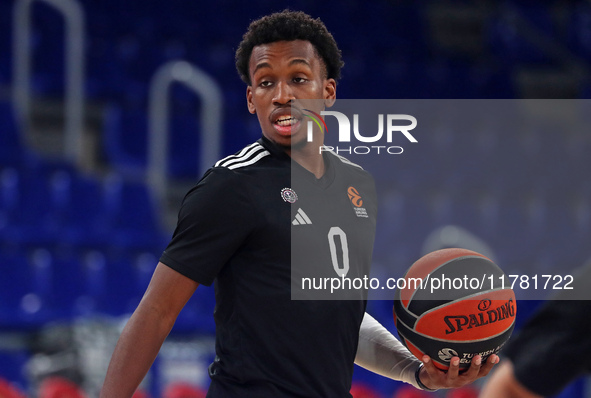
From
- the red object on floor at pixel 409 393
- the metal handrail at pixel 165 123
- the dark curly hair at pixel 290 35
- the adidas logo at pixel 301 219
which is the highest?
the metal handrail at pixel 165 123

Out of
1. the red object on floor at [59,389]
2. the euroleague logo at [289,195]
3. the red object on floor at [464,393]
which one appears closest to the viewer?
the euroleague logo at [289,195]

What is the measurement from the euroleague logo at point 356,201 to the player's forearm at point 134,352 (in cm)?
61

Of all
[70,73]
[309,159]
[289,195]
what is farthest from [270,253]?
[70,73]

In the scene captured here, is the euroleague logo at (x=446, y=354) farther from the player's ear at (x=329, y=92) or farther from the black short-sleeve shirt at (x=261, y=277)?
the player's ear at (x=329, y=92)

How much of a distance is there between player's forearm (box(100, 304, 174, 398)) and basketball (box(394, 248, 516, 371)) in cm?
71

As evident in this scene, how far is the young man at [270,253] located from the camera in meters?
1.86

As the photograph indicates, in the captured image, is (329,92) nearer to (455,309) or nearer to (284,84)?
(284,84)

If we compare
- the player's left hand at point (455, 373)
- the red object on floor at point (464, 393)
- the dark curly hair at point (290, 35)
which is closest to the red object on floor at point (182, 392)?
the red object on floor at point (464, 393)

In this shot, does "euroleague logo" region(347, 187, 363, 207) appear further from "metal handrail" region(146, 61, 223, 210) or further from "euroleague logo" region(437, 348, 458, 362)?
"metal handrail" region(146, 61, 223, 210)

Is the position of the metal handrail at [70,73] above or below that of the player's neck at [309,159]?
above

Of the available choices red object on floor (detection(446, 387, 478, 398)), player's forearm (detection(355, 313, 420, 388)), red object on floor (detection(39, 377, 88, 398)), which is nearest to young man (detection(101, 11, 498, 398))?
player's forearm (detection(355, 313, 420, 388))

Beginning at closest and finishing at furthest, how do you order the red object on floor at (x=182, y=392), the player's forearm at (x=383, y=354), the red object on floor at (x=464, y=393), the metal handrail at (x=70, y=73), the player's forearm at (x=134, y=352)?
the player's forearm at (x=134, y=352), the player's forearm at (x=383, y=354), the red object on floor at (x=182, y=392), the red object on floor at (x=464, y=393), the metal handrail at (x=70, y=73)

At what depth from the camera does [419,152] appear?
299 inches

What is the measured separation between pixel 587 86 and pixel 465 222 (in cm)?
281
